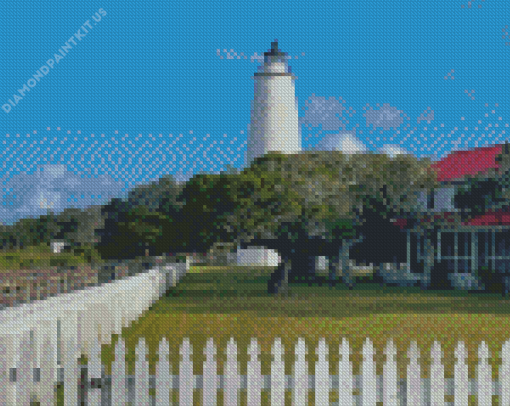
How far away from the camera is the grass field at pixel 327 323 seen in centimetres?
1473

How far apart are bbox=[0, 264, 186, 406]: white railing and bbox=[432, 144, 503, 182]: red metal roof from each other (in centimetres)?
2589

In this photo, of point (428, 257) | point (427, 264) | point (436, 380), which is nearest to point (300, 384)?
point (436, 380)

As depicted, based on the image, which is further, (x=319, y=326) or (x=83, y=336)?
(x=319, y=326)

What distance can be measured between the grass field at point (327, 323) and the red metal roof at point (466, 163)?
11.8m

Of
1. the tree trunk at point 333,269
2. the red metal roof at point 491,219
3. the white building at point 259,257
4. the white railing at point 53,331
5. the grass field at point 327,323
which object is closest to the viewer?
the white railing at point 53,331

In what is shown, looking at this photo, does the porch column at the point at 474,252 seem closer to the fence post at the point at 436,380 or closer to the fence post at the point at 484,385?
the fence post at the point at 484,385

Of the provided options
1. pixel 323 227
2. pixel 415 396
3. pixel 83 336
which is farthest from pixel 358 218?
pixel 415 396

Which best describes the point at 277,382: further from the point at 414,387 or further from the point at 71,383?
the point at 71,383

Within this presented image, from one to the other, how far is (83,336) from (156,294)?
50.1ft

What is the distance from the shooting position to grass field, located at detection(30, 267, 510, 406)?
14727 millimetres

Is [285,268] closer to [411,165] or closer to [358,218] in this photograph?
[358,218]

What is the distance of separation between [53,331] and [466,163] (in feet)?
126

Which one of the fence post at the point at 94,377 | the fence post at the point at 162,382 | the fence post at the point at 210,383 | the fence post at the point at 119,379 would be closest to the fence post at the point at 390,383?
the fence post at the point at 210,383

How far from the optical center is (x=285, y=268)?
115ft
